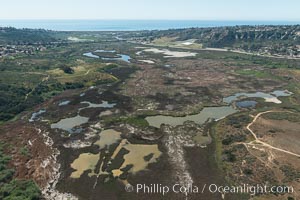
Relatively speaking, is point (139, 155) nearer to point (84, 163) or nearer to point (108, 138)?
point (84, 163)

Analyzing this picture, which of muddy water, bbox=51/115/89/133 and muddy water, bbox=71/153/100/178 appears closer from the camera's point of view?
muddy water, bbox=71/153/100/178

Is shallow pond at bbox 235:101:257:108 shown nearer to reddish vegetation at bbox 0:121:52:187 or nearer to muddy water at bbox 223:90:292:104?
muddy water at bbox 223:90:292:104

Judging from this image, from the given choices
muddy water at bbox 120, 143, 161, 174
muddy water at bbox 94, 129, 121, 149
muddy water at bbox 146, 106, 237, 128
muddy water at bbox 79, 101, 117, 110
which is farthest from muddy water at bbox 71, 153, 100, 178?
muddy water at bbox 79, 101, 117, 110

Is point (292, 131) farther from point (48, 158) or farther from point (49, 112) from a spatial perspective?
point (49, 112)

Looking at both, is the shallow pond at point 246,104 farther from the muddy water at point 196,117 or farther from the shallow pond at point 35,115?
the shallow pond at point 35,115

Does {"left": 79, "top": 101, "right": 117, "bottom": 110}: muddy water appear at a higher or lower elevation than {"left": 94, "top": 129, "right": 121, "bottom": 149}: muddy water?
higher

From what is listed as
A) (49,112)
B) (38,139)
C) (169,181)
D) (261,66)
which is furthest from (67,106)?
(261,66)

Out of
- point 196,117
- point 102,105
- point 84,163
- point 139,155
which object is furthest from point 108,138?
point 196,117

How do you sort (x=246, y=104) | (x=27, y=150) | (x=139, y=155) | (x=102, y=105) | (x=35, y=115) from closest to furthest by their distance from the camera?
(x=139, y=155), (x=27, y=150), (x=35, y=115), (x=102, y=105), (x=246, y=104)
